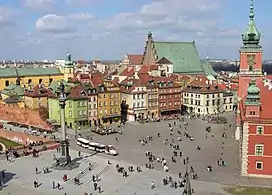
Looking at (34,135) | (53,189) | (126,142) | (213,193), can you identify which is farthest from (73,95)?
(213,193)

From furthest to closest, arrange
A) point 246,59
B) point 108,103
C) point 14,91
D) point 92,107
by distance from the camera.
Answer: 1. point 14,91
2. point 108,103
3. point 92,107
4. point 246,59

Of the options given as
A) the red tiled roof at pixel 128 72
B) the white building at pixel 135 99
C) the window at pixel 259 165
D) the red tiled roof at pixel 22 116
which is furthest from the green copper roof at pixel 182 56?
the window at pixel 259 165

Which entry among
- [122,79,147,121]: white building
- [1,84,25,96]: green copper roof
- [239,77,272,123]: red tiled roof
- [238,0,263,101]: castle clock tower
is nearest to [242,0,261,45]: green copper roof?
[238,0,263,101]: castle clock tower

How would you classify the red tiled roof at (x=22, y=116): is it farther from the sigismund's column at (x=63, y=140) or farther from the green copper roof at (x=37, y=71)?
the green copper roof at (x=37, y=71)

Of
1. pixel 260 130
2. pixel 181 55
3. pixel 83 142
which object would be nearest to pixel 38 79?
pixel 181 55

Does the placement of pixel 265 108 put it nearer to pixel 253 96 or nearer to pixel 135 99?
pixel 253 96

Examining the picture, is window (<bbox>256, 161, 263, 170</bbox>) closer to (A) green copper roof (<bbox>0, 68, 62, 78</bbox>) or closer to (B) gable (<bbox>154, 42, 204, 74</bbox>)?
(B) gable (<bbox>154, 42, 204, 74</bbox>)
